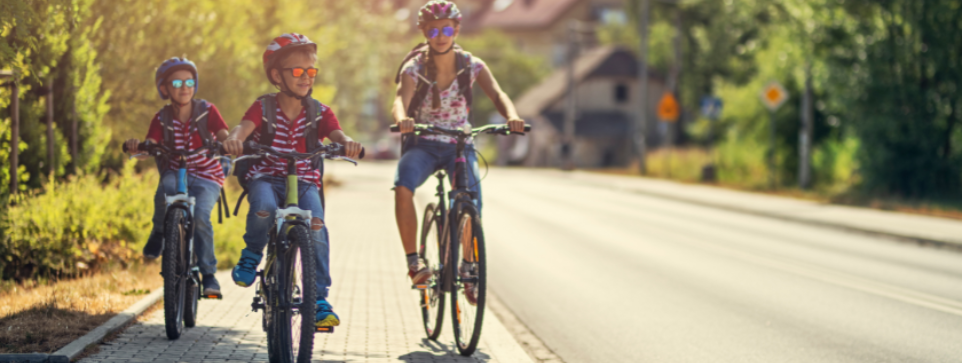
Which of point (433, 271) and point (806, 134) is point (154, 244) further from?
point (806, 134)

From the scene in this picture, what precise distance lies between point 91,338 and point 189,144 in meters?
1.56

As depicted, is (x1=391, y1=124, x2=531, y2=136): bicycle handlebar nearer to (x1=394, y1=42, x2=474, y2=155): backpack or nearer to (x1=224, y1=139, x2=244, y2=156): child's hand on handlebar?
(x1=394, y1=42, x2=474, y2=155): backpack

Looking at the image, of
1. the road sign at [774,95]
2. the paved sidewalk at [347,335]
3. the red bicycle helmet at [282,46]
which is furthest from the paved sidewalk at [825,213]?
the red bicycle helmet at [282,46]

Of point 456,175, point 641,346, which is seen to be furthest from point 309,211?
point 641,346

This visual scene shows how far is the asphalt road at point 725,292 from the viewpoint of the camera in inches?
269

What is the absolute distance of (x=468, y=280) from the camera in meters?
5.82

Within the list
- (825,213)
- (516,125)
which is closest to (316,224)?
(516,125)

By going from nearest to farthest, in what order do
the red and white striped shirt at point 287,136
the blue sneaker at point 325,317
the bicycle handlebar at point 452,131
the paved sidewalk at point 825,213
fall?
the blue sneaker at point 325,317 < the red and white striped shirt at point 287,136 < the bicycle handlebar at point 452,131 < the paved sidewalk at point 825,213

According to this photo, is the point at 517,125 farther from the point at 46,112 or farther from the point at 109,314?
the point at 46,112

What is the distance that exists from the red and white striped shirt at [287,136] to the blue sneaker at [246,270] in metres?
0.43

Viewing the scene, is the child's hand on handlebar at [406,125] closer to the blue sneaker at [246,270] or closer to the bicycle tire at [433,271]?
the bicycle tire at [433,271]

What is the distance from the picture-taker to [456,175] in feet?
20.0

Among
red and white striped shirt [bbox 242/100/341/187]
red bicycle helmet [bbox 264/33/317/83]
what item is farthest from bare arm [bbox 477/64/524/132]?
red bicycle helmet [bbox 264/33/317/83]

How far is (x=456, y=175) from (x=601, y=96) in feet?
192
